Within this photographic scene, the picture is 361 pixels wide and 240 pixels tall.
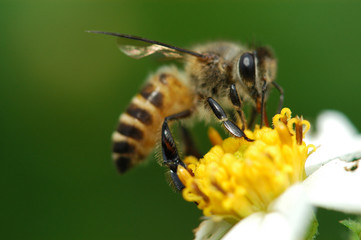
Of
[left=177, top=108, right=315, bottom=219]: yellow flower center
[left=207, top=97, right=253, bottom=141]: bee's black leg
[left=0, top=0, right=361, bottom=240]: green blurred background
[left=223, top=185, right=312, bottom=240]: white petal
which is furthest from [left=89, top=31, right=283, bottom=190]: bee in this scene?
[left=0, top=0, right=361, bottom=240]: green blurred background

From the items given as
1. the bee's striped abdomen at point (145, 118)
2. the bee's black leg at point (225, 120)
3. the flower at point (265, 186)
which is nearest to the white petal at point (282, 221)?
the flower at point (265, 186)

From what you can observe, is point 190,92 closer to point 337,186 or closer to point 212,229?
point 212,229

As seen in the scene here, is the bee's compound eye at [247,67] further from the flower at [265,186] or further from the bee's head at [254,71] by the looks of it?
the flower at [265,186]

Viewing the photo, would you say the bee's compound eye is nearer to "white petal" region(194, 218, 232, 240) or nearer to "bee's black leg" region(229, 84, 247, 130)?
"bee's black leg" region(229, 84, 247, 130)

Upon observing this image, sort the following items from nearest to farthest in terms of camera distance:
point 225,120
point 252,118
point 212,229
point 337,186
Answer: point 337,186, point 212,229, point 225,120, point 252,118

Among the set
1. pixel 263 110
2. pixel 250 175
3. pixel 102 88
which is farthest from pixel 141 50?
pixel 102 88
